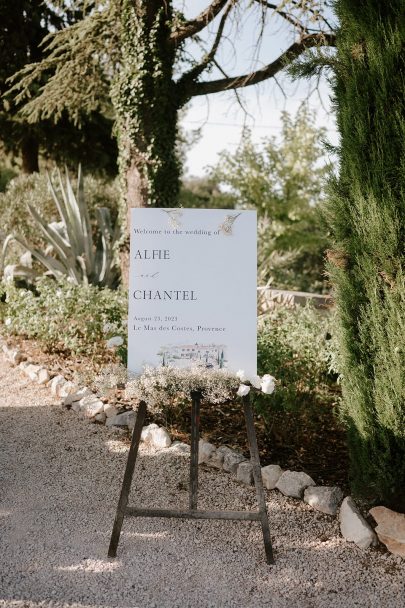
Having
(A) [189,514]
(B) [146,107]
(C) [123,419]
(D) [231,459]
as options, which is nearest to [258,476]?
(A) [189,514]

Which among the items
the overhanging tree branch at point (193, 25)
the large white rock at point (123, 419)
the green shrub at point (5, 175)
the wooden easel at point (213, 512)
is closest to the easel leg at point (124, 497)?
the wooden easel at point (213, 512)

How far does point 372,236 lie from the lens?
295 cm

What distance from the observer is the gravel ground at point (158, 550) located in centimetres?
259

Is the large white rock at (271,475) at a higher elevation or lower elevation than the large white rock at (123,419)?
lower

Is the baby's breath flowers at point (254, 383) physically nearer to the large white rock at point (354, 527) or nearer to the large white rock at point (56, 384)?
the large white rock at point (354, 527)

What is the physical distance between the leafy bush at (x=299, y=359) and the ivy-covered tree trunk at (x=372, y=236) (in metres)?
0.89

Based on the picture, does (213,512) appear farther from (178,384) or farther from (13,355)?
(13,355)

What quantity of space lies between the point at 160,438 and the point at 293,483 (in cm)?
109

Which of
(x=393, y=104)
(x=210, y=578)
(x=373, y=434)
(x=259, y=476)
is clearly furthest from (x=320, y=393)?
(x=393, y=104)

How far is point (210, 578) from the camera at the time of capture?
2711 millimetres

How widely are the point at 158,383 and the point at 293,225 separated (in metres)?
10.1

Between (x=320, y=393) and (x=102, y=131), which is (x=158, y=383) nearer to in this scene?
(x=320, y=393)

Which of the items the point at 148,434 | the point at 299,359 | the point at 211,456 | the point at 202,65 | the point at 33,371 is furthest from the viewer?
the point at 202,65

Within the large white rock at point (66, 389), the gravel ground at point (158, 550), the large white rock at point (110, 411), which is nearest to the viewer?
the gravel ground at point (158, 550)
